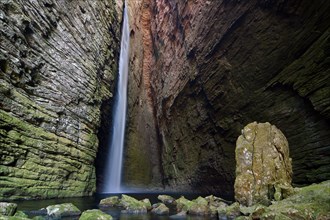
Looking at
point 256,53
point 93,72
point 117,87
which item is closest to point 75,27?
point 93,72

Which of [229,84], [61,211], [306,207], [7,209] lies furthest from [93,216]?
[229,84]

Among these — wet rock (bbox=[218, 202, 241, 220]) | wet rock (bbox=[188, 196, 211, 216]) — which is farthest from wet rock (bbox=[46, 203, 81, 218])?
wet rock (bbox=[218, 202, 241, 220])

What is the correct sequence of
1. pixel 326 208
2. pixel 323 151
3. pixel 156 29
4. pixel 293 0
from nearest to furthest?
pixel 326 208
pixel 323 151
pixel 293 0
pixel 156 29

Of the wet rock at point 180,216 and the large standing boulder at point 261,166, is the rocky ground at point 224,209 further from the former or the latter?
the large standing boulder at point 261,166

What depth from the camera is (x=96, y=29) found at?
2578 centimetres

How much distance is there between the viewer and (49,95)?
19.0 meters

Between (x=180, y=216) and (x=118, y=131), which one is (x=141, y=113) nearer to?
(x=118, y=131)

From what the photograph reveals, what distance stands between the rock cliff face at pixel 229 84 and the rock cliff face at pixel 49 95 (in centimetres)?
928

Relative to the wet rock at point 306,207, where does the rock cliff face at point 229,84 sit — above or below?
above

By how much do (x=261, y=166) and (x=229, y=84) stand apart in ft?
36.4

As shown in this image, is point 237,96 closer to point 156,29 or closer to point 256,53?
point 256,53

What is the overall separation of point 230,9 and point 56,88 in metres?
14.4

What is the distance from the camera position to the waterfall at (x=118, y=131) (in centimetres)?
3067

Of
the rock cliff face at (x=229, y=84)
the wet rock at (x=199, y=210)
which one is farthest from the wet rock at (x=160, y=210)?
the rock cliff face at (x=229, y=84)
